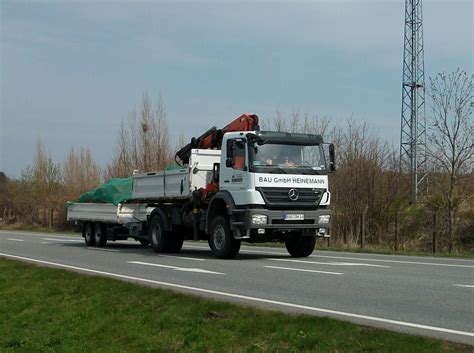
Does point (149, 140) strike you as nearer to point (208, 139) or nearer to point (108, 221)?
point (108, 221)

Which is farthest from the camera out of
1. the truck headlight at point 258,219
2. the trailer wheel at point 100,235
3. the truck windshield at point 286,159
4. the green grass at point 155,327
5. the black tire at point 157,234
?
the trailer wheel at point 100,235

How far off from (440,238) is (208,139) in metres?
10.8

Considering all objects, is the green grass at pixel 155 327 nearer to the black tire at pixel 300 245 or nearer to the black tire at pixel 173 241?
the black tire at pixel 300 245

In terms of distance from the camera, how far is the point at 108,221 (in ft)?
78.2

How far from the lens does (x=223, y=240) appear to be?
17188 millimetres

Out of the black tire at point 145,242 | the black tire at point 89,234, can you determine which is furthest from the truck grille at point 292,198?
the black tire at point 89,234

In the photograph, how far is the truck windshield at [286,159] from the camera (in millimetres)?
16375

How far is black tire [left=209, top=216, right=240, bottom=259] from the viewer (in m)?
17.0

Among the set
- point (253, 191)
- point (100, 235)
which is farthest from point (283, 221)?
point (100, 235)

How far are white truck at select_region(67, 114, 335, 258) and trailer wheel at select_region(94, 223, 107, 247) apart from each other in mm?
5432

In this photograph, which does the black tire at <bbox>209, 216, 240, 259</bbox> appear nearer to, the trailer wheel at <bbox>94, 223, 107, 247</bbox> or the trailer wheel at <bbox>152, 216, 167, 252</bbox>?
the trailer wheel at <bbox>152, 216, 167, 252</bbox>

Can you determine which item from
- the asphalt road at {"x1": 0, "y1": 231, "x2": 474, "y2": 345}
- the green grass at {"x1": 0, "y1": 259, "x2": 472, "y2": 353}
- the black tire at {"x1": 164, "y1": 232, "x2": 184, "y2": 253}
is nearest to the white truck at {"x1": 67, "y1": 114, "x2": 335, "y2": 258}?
the black tire at {"x1": 164, "y1": 232, "x2": 184, "y2": 253}

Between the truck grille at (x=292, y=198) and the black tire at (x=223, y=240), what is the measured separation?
4.65 ft

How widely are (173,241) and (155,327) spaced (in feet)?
39.4
